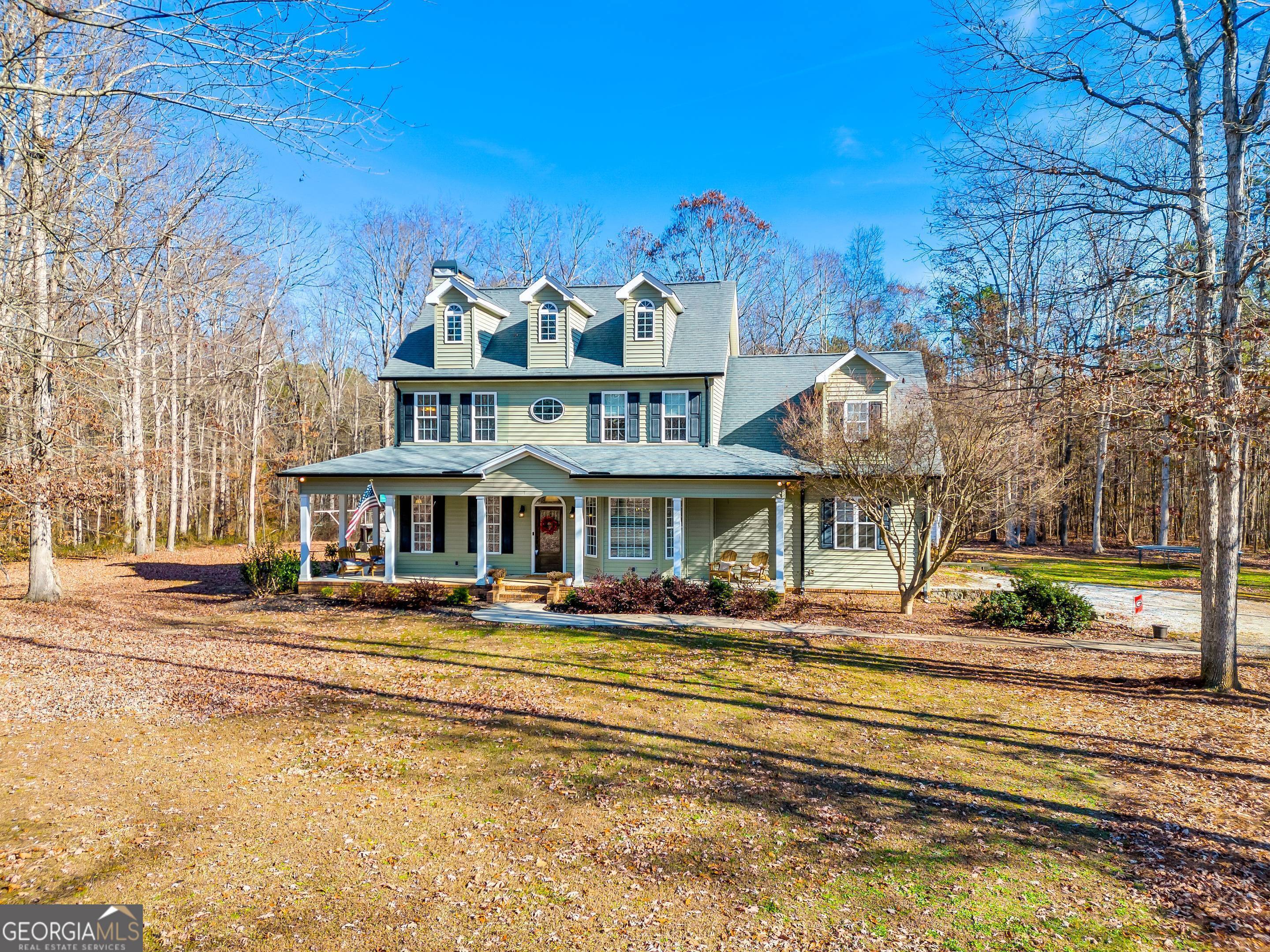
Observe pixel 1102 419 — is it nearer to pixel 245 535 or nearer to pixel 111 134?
pixel 111 134

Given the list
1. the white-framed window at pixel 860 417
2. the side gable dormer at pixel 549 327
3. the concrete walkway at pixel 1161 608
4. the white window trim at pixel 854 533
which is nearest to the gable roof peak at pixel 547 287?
the side gable dormer at pixel 549 327

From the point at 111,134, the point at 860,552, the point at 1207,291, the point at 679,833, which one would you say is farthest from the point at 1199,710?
the point at 111,134

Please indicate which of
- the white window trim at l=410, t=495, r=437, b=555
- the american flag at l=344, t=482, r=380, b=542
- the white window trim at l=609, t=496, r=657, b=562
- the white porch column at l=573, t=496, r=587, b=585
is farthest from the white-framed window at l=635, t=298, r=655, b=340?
the american flag at l=344, t=482, r=380, b=542

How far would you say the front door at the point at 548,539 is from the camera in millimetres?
20062

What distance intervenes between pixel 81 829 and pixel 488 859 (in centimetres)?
355

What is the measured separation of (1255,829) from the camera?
6.18 meters

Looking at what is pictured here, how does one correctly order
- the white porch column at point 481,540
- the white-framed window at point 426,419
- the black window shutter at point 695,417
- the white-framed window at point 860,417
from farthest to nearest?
the white-framed window at point 426,419 < the black window shutter at point 695,417 < the white porch column at point 481,540 < the white-framed window at point 860,417

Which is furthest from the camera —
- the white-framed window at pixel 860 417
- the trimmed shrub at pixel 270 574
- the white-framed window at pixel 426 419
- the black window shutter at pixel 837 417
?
the white-framed window at pixel 426 419

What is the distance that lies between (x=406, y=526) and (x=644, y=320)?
947 cm

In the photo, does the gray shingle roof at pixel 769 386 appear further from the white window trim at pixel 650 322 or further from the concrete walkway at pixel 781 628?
the concrete walkway at pixel 781 628

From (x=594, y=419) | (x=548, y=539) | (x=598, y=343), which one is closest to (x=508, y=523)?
(x=548, y=539)

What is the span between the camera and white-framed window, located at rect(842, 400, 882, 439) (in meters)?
15.9

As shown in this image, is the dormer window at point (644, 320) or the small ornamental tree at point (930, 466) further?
the dormer window at point (644, 320)

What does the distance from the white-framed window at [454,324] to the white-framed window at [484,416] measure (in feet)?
6.34
